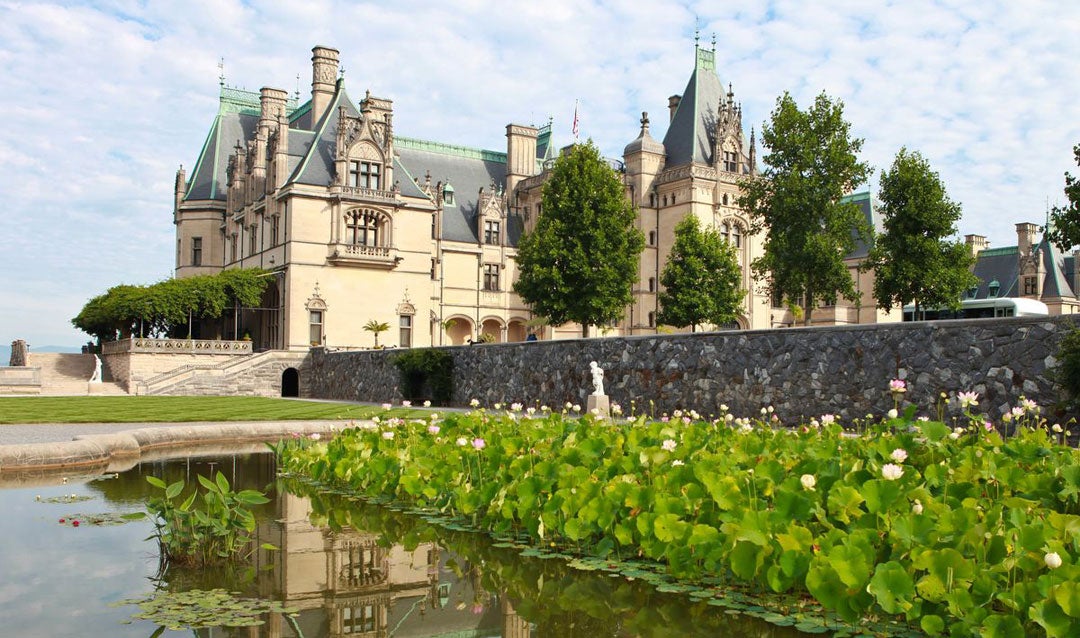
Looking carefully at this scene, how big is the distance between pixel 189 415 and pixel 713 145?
46.5 metres

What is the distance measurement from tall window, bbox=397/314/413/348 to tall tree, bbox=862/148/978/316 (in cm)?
2462

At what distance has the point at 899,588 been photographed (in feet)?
15.6

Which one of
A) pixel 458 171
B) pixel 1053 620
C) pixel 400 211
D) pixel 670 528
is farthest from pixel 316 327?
pixel 1053 620

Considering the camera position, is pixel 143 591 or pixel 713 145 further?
pixel 713 145

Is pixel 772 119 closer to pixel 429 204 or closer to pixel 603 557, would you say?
pixel 429 204

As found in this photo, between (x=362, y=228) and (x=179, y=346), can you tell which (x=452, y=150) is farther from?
(x=179, y=346)

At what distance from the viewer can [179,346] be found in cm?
4691

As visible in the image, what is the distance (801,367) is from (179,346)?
36141 mm

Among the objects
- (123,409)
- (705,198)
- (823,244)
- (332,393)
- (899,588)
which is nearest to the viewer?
(899,588)

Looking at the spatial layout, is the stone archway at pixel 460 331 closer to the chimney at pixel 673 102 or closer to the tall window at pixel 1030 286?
the chimney at pixel 673 102

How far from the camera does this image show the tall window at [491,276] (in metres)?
62.1

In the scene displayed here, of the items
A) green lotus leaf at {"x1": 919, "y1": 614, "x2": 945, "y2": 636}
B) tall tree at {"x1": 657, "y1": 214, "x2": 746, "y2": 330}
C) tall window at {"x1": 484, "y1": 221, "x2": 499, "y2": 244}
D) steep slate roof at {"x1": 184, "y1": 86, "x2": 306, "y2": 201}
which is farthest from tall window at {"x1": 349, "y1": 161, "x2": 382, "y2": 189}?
green lotus leaf at {"x1": 919, "y1": 614, "x2": 945, "y2": 636}

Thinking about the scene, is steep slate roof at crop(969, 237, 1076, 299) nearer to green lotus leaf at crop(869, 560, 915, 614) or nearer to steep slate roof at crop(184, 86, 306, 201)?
steep slate roof at crop(184, 86, 306, 201)

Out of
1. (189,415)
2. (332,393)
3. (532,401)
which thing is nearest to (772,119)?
(532,401)
